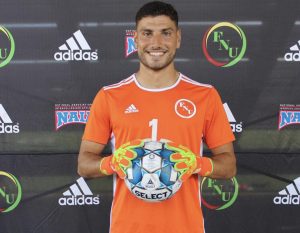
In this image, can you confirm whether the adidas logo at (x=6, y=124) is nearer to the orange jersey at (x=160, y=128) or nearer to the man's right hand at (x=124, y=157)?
the orange jersey at (x=160, y=128)

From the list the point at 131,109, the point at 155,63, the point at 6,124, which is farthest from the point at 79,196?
the point at 155,63

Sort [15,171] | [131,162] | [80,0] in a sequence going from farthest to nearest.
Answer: [15,171]
[80,0]
[131,162]

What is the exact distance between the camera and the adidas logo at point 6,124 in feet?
6.24

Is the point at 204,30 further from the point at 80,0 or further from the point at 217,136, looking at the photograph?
the point at 217,136

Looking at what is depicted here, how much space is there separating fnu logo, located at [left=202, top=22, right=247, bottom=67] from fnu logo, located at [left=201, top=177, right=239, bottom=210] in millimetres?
672

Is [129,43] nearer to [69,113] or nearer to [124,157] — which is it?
[69,113]

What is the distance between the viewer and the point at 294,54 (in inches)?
74.0

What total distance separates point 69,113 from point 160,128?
2.96 feet

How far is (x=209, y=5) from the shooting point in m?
1.84

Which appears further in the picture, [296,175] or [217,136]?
[296,175]

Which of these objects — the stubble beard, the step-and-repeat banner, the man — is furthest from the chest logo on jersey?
the step-and-repeat banner

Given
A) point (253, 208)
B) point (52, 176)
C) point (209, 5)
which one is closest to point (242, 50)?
point (209, 5)

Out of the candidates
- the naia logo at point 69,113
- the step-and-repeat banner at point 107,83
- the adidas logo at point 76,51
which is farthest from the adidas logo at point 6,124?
the adidas logo at point 76,51

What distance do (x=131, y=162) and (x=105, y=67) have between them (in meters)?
→ 0.95
